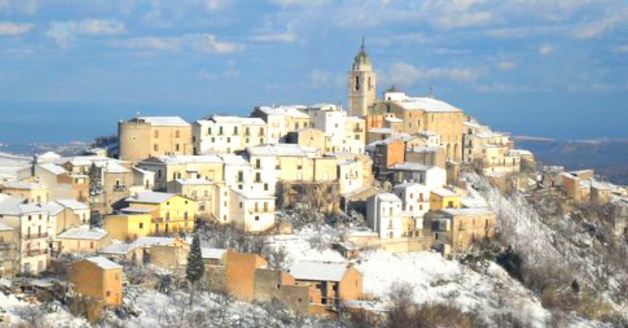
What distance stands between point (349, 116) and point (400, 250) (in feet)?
51.8

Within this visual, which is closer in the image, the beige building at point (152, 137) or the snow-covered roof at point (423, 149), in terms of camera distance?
the beige building at point (152, 137)

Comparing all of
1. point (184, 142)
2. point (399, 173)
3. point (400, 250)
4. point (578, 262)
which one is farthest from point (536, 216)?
point (184, 142)

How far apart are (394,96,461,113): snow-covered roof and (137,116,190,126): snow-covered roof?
14111mm

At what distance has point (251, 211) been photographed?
51.7 m

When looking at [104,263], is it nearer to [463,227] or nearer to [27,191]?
[27,191]

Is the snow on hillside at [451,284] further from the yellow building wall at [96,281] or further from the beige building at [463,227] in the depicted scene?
the yellow building wall at [96,281]

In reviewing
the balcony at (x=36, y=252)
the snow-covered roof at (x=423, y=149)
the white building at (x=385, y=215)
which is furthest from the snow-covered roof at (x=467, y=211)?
the balcony at (x=36, y=252)

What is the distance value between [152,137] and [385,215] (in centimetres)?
1181

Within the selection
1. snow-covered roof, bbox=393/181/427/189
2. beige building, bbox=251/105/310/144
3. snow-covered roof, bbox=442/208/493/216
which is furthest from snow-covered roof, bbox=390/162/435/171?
beige building, bbox=251/105/310/144

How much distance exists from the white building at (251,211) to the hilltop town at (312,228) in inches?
2.5

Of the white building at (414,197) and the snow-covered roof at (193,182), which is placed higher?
the snow-covered roof at (193,182)

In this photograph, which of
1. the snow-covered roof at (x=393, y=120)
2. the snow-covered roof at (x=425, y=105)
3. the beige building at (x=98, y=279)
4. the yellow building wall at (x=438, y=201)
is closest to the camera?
the beige building at (x=98, y=279)

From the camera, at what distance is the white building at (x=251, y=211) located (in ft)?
169

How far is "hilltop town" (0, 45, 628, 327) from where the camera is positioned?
43781 millimetres
